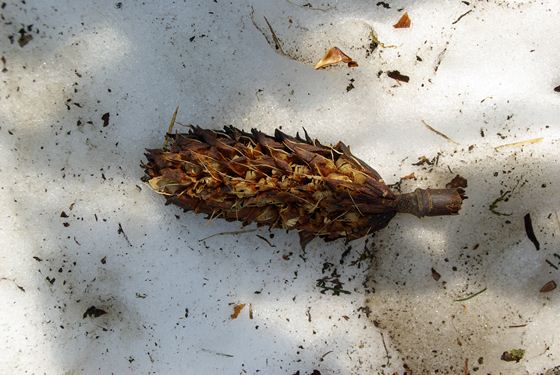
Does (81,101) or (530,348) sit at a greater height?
(81,101)

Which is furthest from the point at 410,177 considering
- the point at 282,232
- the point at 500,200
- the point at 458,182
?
the point at 282,232

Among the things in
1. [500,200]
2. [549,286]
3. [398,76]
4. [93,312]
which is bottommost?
[93,312]

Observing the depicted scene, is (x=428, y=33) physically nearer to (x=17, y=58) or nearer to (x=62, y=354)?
(x=17, y=58)

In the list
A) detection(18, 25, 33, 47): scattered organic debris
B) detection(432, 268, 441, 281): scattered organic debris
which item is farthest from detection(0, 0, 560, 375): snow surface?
detection(18, 25, 33, 47): scattered organic debris

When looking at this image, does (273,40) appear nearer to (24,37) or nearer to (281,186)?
(281,186)

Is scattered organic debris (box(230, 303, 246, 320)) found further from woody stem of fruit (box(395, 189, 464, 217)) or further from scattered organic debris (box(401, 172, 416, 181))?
scattered organic debris (box(401, 172, 416, 181))

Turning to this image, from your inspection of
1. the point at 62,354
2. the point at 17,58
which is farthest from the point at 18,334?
the point at 17,58

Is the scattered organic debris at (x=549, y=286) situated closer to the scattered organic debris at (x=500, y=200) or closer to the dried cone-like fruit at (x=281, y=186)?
the scattered organic debris at (x=500, y=200)
